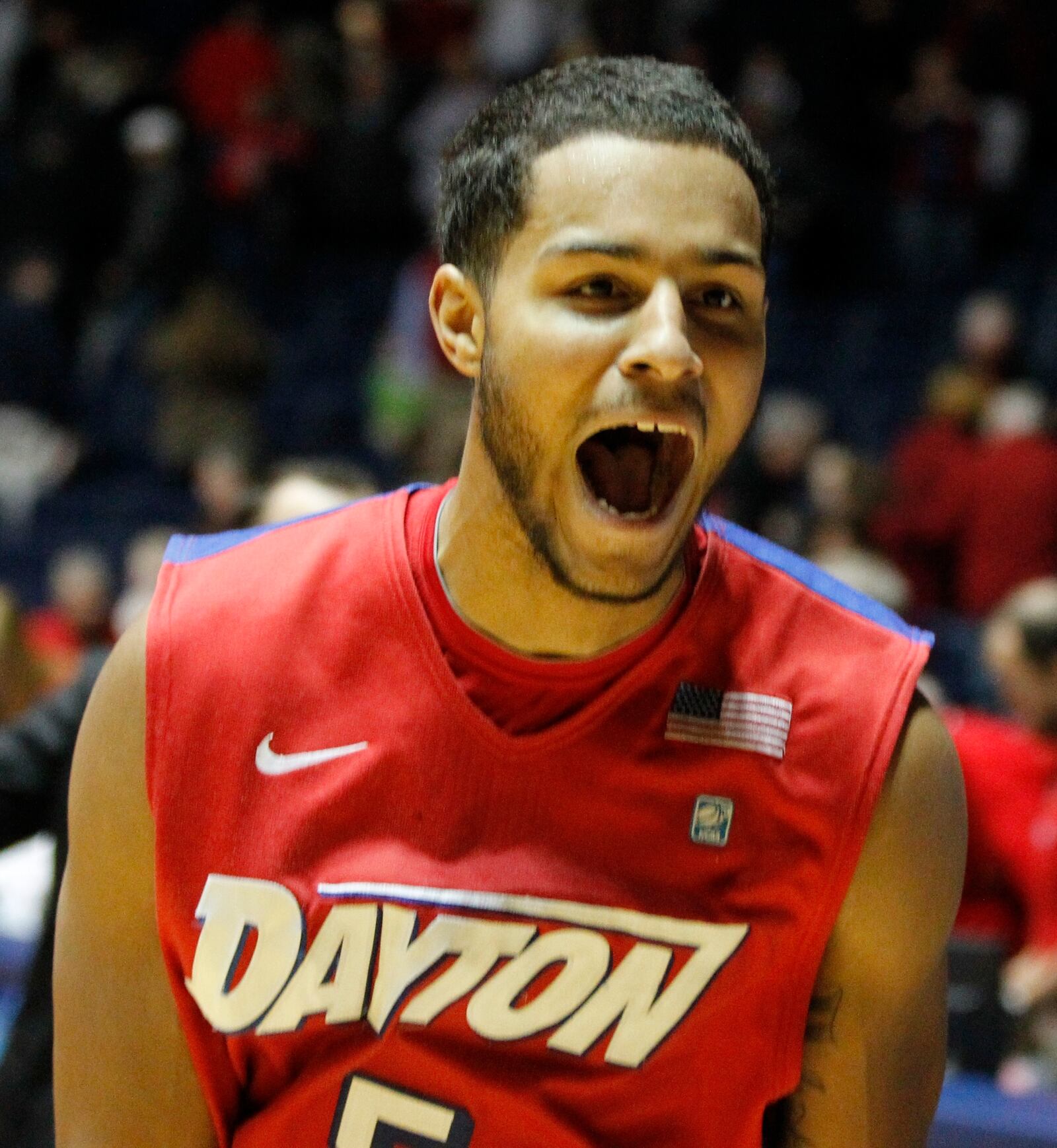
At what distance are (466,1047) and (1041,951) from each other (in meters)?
2.38

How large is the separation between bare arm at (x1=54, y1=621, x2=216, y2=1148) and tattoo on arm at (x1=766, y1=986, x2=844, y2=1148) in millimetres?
554

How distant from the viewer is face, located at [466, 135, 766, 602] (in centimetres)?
143

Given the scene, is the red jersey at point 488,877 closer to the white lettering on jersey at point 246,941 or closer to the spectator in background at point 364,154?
the white lettering on jersey at point 246,941

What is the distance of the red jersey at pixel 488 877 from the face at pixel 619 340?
6.1 inches

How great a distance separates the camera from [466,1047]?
1507mm

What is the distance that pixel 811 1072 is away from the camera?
158 centimetres

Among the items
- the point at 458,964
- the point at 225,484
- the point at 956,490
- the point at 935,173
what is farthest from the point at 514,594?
the point at 935,173

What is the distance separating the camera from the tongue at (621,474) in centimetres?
160

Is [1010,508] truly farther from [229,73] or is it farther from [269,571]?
[229,73]

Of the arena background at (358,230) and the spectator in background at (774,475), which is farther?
the arena background at (358,230)

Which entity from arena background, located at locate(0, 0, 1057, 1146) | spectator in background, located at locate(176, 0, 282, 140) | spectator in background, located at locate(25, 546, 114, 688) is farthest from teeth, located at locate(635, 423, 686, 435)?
spectator in background, located at locate(176, 0, 282, 140)

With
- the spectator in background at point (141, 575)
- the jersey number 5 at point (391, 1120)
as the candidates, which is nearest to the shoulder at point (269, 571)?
the jersey number 5 at point (391, 1120)

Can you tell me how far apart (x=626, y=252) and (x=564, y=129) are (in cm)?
15

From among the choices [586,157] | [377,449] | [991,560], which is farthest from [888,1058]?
[377,449]
